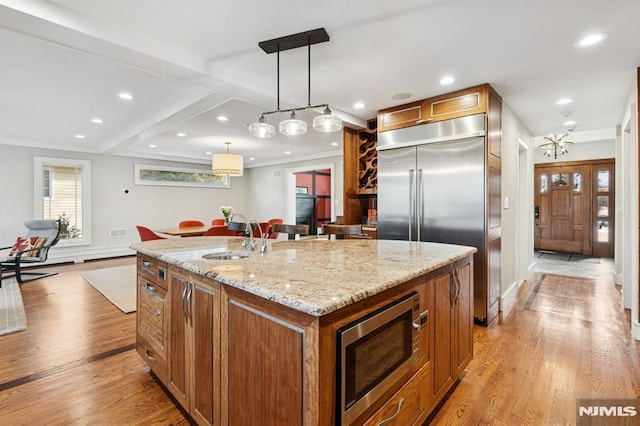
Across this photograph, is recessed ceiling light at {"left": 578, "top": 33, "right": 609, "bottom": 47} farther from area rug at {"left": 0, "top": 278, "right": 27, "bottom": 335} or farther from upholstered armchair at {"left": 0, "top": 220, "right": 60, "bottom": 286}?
upholstered armchair at {"left": 0, "top": 220, "right": 60, "bottom": 286}

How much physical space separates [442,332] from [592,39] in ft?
7.86

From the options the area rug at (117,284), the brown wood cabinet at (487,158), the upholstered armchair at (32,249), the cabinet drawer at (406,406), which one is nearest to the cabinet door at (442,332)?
the cabinet drawer at (406,406)

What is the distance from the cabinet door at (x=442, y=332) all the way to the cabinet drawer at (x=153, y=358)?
1.60m

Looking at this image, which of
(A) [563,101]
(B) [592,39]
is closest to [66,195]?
(B) [592,39]

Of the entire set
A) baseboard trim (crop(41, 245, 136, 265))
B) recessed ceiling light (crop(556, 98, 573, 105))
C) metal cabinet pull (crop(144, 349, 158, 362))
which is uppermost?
recessed ceiling light (crop(556, 98, 573, 105))

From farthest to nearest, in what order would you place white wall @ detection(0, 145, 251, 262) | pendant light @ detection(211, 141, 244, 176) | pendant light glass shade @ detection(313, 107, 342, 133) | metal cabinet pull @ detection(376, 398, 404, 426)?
white wall @ detection(0, 145, 251, 262)
pendant light @ detection(211, 141, 244, 176)
pendant light glass shade @ detection(313, 107, 342, 133)
metal cabinet pull @ detection(376, 398, 404, 426)

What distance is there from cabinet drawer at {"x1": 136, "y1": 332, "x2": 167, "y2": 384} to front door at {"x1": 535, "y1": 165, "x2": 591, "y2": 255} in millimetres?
8781

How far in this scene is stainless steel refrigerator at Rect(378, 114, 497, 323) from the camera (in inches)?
124

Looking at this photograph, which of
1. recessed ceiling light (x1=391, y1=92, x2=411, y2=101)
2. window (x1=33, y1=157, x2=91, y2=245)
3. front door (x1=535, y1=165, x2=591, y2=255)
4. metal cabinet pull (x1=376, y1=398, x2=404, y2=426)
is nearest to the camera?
metal cabinet pull (x1=376, y1=398, x2=404, y2=426)

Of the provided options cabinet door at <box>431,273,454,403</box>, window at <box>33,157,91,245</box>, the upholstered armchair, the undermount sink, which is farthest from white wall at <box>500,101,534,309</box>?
window at <box>33,157,91,245</box>

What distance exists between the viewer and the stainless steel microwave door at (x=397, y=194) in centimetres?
362

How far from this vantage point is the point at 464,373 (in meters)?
2.26

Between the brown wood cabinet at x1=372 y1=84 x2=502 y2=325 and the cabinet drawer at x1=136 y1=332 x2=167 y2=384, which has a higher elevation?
the brown wood cabinet at x1=372 y1=84 x2=502 y2=325

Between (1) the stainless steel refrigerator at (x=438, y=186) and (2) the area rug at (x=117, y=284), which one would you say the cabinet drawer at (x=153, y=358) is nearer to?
(2) the area rug at (x=117, y=284)
